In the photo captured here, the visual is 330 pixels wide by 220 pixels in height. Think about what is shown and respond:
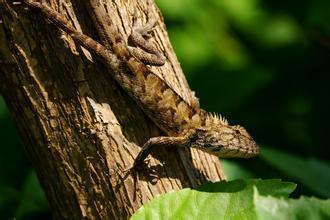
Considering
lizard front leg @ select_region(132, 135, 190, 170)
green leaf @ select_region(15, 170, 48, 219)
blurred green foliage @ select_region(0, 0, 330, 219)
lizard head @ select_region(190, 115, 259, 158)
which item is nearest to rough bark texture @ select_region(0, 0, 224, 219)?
→ lizard front leg @ select_region(132, 135, 190, 170)

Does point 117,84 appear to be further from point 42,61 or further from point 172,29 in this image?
point 172,29

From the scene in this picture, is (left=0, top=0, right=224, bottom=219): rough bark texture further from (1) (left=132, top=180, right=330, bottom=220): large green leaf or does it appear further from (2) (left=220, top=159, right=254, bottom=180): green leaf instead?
(2) (left=220, top=159, right=254, bottom=180): green leaf

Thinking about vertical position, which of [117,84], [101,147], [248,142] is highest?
[117,84]

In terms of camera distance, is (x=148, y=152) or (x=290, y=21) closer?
(x=148, y=152)

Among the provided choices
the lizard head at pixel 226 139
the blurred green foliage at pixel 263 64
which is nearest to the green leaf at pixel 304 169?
the lizard head at pixel 226 139

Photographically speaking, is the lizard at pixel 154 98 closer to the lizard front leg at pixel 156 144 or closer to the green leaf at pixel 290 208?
the lizard front leg at pixel 156 144

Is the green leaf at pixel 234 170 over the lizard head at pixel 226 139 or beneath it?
beneath

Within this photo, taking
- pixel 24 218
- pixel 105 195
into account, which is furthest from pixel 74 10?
pixel 24 218
